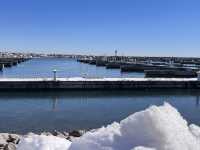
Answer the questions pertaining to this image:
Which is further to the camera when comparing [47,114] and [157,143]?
[47,114]

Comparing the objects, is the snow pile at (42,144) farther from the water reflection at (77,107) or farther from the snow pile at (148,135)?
the water reflection at (77,107)

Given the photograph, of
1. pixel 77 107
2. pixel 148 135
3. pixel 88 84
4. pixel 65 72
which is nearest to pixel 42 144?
pixel 148 135

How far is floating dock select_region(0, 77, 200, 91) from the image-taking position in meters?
30.3

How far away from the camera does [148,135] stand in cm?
441

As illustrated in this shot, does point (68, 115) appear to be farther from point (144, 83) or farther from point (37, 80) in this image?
point (144, 83)

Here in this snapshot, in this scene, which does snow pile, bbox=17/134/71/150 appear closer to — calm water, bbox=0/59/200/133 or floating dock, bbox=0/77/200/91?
calm water, bbox=0/59/200/133

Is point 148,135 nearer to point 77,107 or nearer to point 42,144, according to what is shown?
point 42,144

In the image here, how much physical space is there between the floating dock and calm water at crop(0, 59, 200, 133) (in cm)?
110

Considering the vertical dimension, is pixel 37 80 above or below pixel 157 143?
below

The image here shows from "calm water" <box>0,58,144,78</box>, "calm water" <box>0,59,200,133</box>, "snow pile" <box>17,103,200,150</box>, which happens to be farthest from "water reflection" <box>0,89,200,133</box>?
"snow pile" <box>17,103,200,150</box>

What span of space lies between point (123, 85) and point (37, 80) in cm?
624

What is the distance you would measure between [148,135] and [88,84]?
27.0 meters

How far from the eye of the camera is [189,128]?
4.80 metres

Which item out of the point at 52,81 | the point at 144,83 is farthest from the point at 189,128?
the point at 144,83
